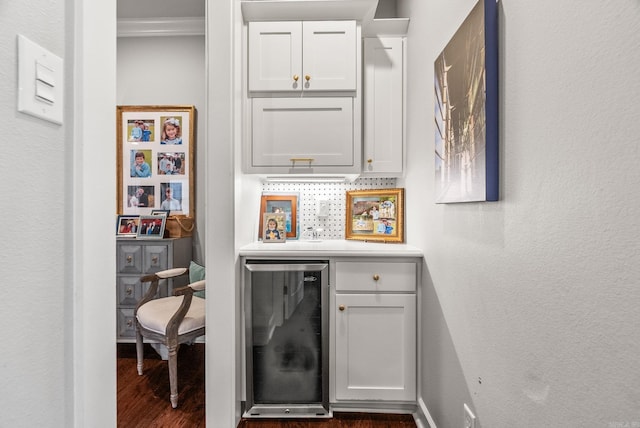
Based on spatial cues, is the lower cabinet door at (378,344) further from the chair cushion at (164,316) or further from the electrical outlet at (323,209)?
the chair cushion at (164,316)

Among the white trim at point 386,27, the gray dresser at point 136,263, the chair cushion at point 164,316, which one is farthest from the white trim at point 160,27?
the chair cushion at point 164,316

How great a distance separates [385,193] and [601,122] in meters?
1.63

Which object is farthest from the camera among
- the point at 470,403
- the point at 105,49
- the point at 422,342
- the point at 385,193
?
the point at 385,193

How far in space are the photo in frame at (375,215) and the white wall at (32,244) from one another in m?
1.83

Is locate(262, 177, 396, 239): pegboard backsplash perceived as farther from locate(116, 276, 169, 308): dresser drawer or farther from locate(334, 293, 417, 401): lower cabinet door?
locate(116, 276, 169, 308): dresser drawer

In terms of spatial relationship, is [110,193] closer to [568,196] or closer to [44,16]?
[44,16]

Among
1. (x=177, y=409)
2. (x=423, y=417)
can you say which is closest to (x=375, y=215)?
(x=423, y=417)

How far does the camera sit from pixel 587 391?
2.17ft

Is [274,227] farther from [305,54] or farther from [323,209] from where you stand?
[305,54]

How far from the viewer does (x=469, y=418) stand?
3.84 ft

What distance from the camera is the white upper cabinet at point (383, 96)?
212 centimetres

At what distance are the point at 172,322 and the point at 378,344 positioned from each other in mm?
1207

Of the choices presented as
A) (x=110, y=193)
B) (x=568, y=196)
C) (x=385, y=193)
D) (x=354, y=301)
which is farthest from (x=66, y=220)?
(x=385, y=193)

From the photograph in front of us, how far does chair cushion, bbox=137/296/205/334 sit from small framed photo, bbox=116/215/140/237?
2.46 feet
